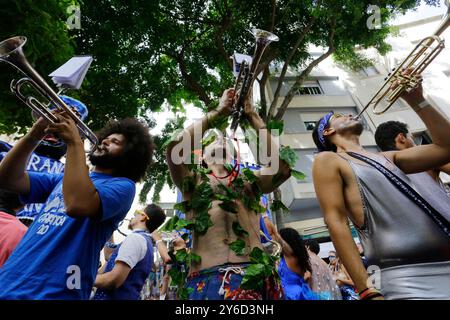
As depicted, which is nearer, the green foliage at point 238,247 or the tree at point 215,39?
the green foliage at point 238,247

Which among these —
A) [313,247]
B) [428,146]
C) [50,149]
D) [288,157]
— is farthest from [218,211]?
[313,247]

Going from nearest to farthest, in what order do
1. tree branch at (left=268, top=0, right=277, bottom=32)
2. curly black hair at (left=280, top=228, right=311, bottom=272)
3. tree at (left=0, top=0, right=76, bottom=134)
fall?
tree at (left=0, top=0, right=76, bottom=134), curly black hair at (left=280, top=228, right=311, bottom=272), tree branch at (left=268, top=0, right=277, bottom=32)

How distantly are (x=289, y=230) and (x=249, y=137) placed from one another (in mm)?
2142

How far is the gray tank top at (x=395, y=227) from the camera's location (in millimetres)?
1552

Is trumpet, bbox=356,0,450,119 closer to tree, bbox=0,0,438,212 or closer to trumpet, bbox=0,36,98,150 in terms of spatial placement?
trumpet, bbox=0,36,98,150

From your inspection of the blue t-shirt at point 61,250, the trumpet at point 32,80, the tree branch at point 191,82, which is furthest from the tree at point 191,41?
the blue t-shirt at point 61,250

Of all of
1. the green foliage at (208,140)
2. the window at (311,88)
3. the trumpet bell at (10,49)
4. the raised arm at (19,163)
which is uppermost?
the window at (311,88)

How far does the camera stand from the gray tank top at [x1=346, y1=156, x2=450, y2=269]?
155 centimetres

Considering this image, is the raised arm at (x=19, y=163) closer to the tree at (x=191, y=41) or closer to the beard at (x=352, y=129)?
the beard at (x=352, y=129)

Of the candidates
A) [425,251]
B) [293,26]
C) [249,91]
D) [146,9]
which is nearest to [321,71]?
[293,26]

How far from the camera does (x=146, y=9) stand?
7750 mm

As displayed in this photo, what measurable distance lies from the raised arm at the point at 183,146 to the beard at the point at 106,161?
1.40 ft

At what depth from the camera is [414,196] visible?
67.6 inches

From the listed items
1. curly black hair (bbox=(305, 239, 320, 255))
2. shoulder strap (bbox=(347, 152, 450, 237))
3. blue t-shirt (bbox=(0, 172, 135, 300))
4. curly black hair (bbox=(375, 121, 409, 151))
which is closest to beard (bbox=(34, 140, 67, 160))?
blue t-shirt (bbox=(0, 172, 135, 300))
